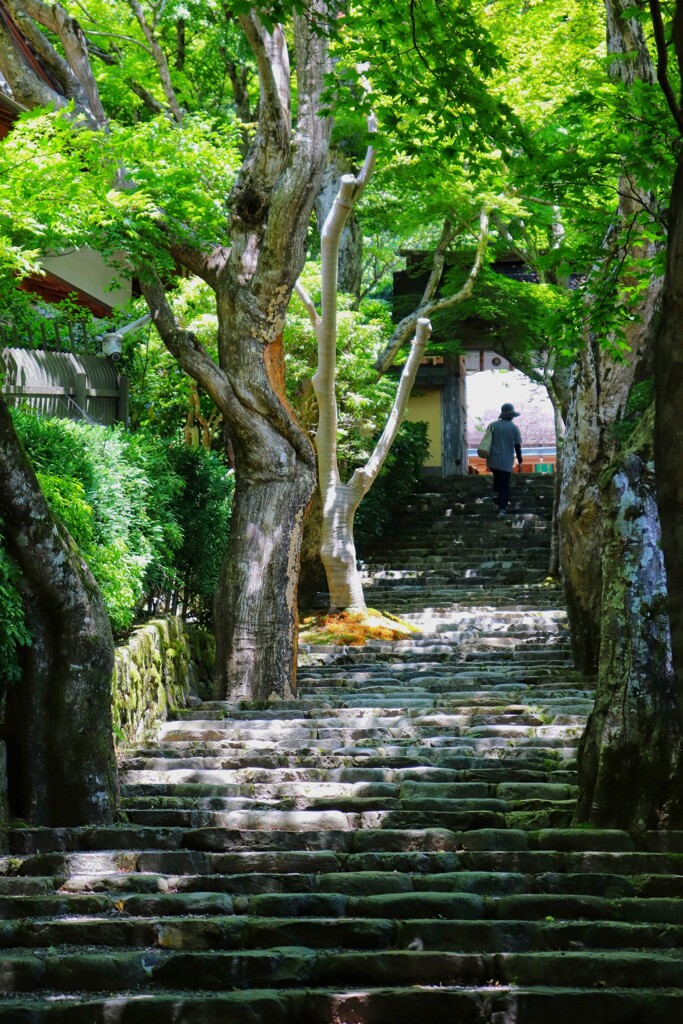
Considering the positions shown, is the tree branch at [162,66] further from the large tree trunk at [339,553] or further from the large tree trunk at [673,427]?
the large tree trunk at [673,427]

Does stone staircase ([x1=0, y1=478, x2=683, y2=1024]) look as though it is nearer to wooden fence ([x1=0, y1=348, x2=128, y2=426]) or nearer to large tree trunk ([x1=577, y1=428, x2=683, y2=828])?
large tree trunk ([x1=577, y1=428, x2=683, y2=828])

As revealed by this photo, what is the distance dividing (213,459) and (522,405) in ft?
118

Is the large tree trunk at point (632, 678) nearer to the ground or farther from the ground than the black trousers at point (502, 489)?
nearer to the ground

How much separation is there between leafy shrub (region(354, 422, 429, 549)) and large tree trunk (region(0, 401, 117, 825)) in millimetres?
14450

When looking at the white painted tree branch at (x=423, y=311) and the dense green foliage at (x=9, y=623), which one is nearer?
the dense green foliage at (x=9, y=623)

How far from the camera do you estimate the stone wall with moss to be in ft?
34.6

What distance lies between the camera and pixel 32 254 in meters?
11.5

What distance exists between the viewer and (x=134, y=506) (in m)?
11.6

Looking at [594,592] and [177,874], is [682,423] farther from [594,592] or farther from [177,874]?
[594,592]

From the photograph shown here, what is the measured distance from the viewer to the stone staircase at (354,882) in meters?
4.82

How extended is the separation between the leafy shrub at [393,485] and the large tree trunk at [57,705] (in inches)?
569

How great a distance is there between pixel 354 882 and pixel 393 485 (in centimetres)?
1847

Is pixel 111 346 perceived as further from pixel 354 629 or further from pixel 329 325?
pixel 354 629

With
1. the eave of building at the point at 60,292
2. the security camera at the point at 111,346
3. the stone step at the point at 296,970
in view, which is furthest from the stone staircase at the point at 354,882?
the eave of building at the point at 60,292
